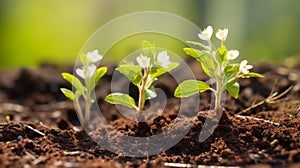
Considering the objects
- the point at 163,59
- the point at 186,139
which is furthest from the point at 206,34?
the point at 186,139

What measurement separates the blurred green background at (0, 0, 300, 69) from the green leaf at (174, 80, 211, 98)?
20.0ft

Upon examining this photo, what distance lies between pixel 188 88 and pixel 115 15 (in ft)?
38.7

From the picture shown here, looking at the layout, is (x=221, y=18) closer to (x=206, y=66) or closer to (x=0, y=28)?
(x=0, y=28)

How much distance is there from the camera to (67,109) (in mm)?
3518

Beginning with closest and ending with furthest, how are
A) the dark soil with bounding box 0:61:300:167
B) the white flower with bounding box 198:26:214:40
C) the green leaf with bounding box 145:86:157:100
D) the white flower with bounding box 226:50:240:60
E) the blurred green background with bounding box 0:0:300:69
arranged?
1. the dark soil with bounding box 0:61:300:167
2. the white flower with bounding box 226:50:240:60
3. the white flower with bounding box 198:26:214:40
4. the green leaf with bounding box 145:86:157:100
5. the blurred green background with bounding box 0:0:300:69

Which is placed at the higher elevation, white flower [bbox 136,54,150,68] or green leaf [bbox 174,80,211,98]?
white flower [bbox 136,54,150,68]

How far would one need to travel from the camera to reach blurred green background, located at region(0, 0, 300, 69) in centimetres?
1015

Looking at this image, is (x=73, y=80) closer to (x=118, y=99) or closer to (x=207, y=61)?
(x=118, y=99)

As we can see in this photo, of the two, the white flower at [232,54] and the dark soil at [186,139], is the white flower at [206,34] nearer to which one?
the white flower at [232,54]

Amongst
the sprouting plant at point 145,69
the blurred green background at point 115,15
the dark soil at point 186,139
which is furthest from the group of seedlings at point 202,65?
the blurred green background at point 115,15

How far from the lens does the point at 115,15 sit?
1394 centimetres

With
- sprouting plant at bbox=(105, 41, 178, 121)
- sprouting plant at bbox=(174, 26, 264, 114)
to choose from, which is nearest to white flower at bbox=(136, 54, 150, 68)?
sprouting plant at bbox=(105, 41, 178, 121)

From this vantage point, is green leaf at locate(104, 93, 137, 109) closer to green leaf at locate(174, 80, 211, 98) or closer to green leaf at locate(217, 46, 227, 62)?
green leaf at locate(174, 80, 211, 98)

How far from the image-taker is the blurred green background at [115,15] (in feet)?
33.3
